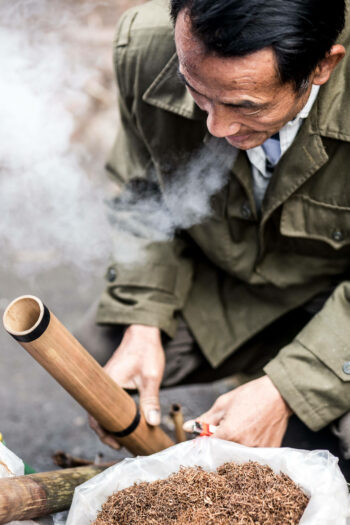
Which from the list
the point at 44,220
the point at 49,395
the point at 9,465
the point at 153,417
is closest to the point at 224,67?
the point at 153,417

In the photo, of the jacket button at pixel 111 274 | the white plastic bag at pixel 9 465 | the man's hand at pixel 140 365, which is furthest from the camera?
the jacket button at pixel 111 274

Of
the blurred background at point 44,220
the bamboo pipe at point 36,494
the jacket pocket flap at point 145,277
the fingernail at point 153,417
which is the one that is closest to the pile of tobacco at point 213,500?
the bamboo pipe at point 36,494

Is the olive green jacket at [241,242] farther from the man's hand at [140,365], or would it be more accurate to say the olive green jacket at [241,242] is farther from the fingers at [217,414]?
the fingers at [217,414]

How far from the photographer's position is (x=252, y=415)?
1931 millimetres

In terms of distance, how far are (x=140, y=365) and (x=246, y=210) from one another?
737 millimetres

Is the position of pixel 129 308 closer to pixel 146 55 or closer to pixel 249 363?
pixel 249 363

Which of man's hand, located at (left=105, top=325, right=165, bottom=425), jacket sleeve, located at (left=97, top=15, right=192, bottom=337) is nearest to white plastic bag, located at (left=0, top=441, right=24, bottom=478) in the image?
man's hand, located at (left=105, top=325, right=165, bottom=425)

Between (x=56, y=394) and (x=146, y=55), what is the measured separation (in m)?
1.89

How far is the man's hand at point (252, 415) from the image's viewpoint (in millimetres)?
1908

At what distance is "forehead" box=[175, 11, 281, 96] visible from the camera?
1558 millimetres

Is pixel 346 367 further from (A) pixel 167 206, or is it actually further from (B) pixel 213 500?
(A) pixel 167 206

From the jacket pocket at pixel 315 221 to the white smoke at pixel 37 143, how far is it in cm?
120

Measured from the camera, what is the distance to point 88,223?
3.22 metres

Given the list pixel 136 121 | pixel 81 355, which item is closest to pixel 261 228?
pixel 136 121
